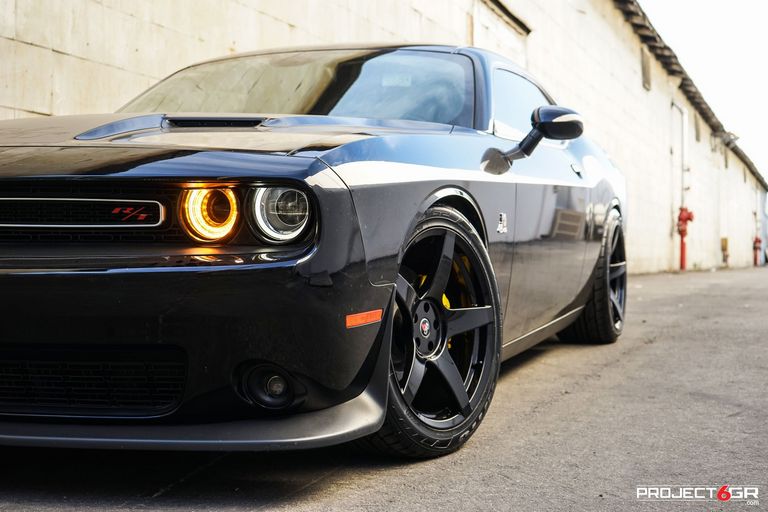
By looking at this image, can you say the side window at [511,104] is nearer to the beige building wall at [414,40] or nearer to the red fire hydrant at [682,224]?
the beige building wall at [414,40]

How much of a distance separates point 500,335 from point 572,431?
397 millimetres

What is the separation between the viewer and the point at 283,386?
2.29 metres

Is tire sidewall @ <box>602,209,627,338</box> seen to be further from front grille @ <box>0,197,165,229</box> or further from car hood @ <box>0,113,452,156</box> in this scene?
front grille @ <box>0,197,165,229</box>

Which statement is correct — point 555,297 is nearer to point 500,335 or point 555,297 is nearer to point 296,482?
point 500,335

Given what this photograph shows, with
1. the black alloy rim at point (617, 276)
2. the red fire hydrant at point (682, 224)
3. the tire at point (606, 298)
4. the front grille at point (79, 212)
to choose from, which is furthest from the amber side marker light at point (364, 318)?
the red fire hydrant at point (682, 224)

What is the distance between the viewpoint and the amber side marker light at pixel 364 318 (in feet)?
7.52

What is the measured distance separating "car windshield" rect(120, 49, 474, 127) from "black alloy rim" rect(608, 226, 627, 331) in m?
1.96

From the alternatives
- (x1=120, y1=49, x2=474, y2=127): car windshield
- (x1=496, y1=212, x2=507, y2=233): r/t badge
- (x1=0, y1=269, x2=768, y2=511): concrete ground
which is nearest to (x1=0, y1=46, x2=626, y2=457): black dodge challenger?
(x1=0, y1=269, x2=768, y2=511): concrete ground

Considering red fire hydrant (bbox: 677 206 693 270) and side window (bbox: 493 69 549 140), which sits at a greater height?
side window (bbox: 493 69 549 140)

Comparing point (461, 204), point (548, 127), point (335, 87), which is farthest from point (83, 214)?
point (548, 127)

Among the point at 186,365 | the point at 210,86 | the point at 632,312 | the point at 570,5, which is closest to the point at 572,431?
the point at 186,365

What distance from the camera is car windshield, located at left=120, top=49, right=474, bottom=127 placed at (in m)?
3.45

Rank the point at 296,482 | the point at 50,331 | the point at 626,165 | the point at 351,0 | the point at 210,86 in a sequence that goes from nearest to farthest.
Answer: the point at 50,331
the point at 296,482
the point at 210,86
the point at 351,0
the point at 626,165

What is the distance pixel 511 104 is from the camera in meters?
4.07
